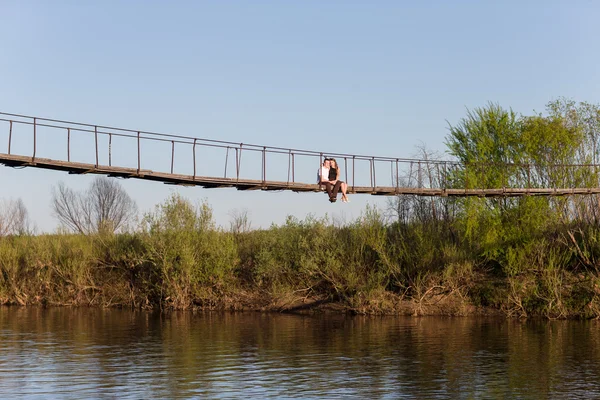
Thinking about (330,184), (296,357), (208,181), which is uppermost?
(330,184)

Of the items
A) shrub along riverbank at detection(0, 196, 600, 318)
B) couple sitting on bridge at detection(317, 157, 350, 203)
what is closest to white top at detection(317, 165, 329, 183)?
couple sitting on bridge at detection(317, 157, 350, 203)

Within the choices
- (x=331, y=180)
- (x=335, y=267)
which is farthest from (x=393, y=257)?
(x=331, y=180)

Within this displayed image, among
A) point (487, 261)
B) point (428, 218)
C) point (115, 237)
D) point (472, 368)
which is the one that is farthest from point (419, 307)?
point (115, 237)

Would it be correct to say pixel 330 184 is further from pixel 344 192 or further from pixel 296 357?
pixel 296 357

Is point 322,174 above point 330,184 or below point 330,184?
above

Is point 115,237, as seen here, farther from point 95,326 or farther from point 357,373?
point 357,373

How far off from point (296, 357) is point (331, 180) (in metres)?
6.74

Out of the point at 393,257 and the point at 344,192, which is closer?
the point at 344,192

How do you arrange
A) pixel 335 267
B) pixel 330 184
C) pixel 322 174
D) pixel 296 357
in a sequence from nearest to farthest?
1. pixel 296 357
2. pixel 330 184
3. pixel 322 174
4. pixel 335 267

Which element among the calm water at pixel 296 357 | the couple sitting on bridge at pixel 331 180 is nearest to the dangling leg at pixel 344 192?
A: the couple sitting on bridge at pixel 331 180

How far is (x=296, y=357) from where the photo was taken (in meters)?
28.9

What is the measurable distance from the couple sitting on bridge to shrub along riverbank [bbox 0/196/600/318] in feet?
37.0

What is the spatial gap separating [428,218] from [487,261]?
897cm

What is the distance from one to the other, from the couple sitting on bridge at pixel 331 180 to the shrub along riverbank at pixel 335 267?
1128 centimetres
